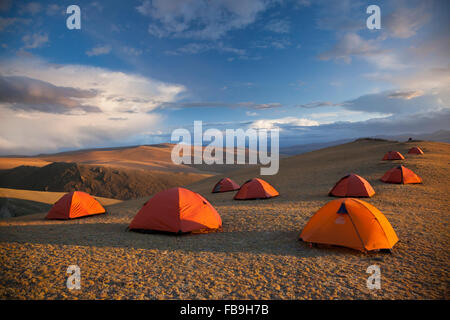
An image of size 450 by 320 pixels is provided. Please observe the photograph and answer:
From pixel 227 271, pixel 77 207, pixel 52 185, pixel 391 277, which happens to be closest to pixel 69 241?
pixel 227 271

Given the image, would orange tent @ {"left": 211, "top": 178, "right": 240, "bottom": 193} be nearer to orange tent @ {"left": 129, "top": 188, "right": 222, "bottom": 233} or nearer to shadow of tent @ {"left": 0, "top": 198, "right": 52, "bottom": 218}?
orange tent @ {"left": 129, "top": 188, "right": 222, "bottom": 233}

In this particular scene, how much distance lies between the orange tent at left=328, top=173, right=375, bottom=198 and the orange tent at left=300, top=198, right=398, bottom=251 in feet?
23.0

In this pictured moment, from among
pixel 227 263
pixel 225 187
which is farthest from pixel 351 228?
pixel 225 187

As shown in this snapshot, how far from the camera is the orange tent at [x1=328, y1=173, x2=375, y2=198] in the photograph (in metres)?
13.0

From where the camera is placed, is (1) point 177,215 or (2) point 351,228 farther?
(1) point 177,215

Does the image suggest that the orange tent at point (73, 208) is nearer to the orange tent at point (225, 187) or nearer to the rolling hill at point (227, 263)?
the rolling hill at point (227, 263)

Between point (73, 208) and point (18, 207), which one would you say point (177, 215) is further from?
point (18, 207)

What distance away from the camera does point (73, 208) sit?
1195 cm

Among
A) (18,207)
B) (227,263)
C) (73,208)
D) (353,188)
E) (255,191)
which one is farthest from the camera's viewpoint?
(18,207)

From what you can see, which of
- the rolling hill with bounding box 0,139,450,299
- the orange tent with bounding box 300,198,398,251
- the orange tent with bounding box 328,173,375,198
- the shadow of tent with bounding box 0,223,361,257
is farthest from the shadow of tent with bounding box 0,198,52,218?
the orange tent with bounding box 328,173,375,198

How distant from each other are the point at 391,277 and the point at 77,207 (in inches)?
509

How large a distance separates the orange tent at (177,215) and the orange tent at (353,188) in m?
8.24

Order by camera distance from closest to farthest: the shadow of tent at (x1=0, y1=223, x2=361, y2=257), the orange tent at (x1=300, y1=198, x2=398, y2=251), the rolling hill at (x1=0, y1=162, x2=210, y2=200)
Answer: the orange tent at (x1=300, y1=198, x2=398, y2=251) → the shadow of tent at (x1=0, y1=223, x2=361, y2=257) → the rolling hill at (x1=0, y1=162, x2=210, y2=200)

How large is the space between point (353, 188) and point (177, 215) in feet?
33.2
